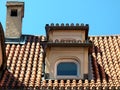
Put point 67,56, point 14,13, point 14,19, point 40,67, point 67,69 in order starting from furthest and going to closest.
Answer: point 14,13 → point 14,19 → point 40,67 → point 67,56 → point 67,69

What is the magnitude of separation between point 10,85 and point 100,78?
2.89 metres

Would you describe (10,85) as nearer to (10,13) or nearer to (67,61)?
(67,61)

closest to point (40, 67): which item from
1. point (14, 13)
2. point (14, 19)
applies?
point (14, 19)

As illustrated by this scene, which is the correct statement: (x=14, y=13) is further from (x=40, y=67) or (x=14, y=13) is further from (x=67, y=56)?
(x=67, y=56)

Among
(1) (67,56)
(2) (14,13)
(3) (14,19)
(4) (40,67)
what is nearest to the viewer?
(1) (67,56)

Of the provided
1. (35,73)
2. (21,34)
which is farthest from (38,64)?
(21,34)

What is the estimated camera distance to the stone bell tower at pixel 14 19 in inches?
827

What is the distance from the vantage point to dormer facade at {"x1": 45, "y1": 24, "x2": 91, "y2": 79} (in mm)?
16594

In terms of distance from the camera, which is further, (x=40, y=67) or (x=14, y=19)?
(x=14, y=19)

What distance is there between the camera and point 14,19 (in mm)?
21375

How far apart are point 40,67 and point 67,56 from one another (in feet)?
3.22

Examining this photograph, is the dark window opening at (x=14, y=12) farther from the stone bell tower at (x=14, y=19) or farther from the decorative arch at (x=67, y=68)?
the decorative arch at (x=67, y=68)

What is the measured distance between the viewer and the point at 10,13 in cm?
2153

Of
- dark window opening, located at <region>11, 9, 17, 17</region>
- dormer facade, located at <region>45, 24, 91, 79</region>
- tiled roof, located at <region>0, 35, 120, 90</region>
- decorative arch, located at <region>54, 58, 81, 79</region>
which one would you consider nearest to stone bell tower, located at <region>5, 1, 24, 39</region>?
dark window opening, located at <region>11, 9, 17, 17</region>
